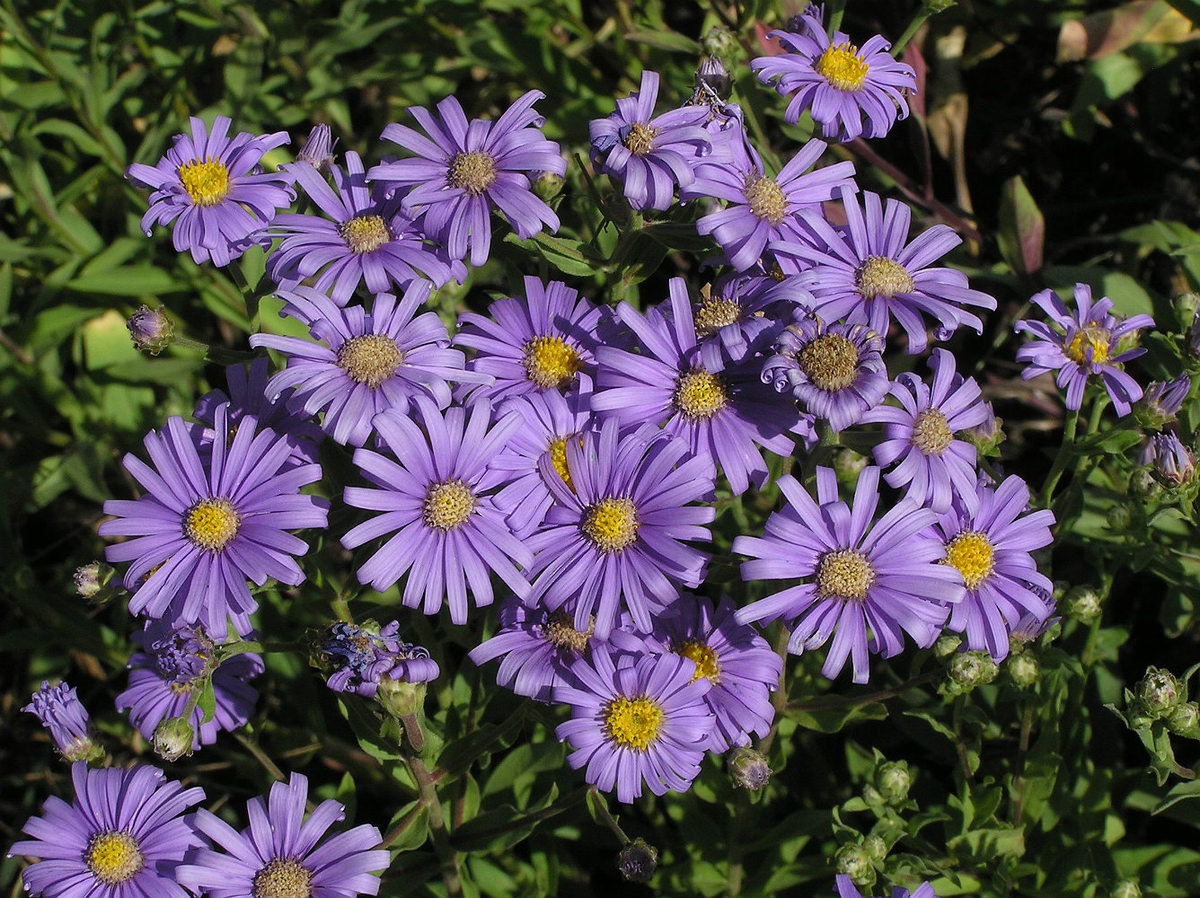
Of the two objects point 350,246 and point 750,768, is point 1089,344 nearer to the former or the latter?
point 750,768

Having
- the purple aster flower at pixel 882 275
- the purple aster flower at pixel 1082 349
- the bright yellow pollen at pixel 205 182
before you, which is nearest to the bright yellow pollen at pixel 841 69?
the purple aster flower at pixel 882 275

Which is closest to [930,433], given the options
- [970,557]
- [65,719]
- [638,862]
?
[970,557]

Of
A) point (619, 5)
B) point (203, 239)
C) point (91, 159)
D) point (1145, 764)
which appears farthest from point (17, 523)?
point (1145, 764)

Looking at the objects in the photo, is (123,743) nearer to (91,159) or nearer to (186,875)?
(186,875)

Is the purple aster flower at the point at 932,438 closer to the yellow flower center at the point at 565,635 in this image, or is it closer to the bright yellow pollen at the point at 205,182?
the yellow flower center at the point at 565,635

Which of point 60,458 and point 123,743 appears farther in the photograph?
point 60,458

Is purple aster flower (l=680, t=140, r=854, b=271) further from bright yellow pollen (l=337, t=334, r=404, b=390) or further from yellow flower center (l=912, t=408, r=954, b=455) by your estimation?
bright yellow pollen (l=337, t=334, r=404, b=390)
